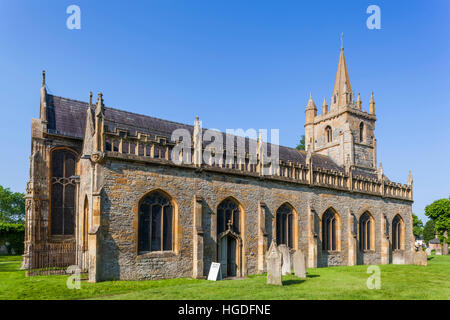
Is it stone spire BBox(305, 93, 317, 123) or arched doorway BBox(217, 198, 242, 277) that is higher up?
stone spire BBox(305, 93, 317, 123)

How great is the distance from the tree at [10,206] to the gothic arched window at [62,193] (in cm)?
5425

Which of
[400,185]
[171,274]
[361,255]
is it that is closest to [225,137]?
[171,274]

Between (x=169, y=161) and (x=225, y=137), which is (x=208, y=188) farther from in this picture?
(x=225, y=137)

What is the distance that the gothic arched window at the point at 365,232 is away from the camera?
101 feet

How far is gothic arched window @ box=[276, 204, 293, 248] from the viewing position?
2430cm

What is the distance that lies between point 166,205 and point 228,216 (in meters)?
4.26

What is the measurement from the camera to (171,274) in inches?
719

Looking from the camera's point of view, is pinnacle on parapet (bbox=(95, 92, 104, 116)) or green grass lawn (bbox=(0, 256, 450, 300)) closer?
green grass lawn (bbox=(0, 256, 450, 300))

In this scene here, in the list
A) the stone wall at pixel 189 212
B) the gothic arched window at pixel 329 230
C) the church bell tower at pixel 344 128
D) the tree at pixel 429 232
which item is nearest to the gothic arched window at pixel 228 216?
the stone wall at pixel 189 212

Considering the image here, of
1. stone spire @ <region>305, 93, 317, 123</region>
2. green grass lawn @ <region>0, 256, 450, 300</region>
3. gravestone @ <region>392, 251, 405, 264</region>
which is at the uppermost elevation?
stone spire @ <region>305, 93, 317, 123</region>

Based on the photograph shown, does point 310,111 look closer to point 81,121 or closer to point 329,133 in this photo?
point 329,133

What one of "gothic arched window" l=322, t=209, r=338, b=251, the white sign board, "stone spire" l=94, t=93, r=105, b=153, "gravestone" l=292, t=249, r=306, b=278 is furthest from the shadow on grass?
"gothic arched window" l=322, t=209, r=338, b=251

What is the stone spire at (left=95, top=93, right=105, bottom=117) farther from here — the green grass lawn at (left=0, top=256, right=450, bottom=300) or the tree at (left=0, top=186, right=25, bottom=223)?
the tree at (left=0, top=186, right=25, bottom=223)

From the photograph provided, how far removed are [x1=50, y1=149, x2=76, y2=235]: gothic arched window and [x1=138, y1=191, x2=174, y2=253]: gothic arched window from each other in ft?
25.0
